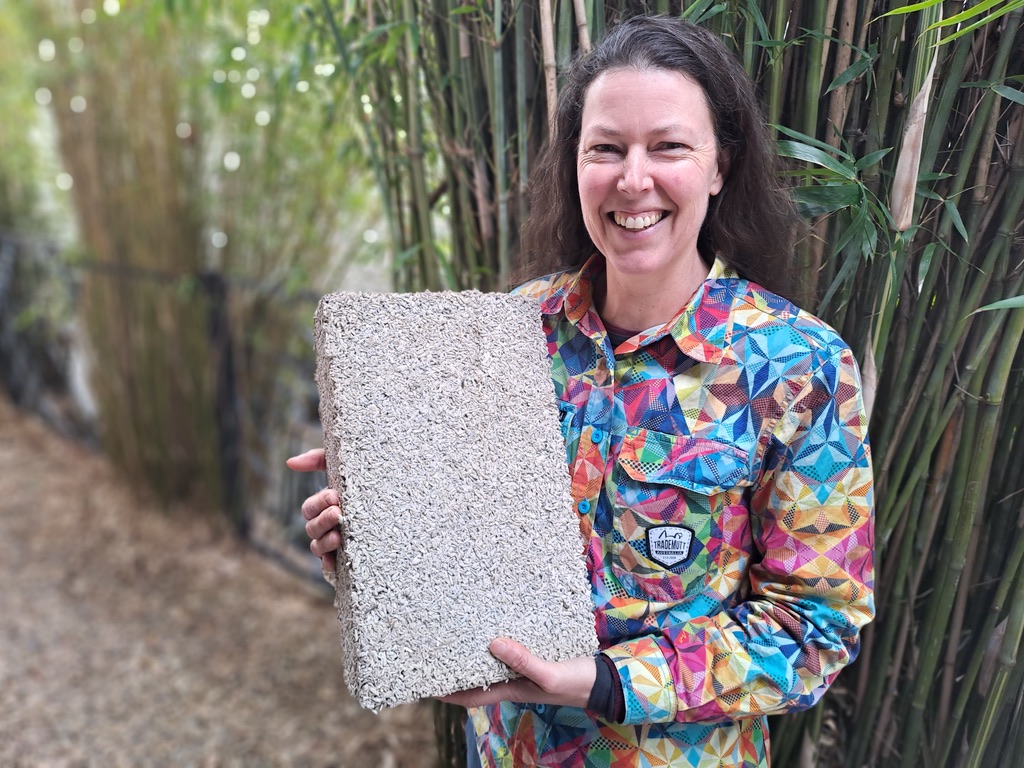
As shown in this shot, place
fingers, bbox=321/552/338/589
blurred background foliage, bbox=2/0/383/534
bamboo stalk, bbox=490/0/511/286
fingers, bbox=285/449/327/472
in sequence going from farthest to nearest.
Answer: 1. blurred background foliage, bbox=2/0/383/534
2. bamboo stalk, bbox=490/0/511/286
3. fingers, bbox=285/449/327/472
4. fingers, bbox=321/552/338/589

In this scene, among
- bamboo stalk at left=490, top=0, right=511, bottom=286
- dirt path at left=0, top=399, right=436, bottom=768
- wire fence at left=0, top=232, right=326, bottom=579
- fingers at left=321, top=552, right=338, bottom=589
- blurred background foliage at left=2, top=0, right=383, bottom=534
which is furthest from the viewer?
wire fence at left=0, top=232, right=326, bottom=579

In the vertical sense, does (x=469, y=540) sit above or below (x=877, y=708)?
above

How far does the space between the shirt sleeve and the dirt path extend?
4.37 feet

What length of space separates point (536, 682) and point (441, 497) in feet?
0.66

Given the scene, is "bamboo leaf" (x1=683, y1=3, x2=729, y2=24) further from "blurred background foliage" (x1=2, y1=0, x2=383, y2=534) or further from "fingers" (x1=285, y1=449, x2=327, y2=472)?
"blurred background foliage" (x1=2, y1=0, x2=383, y2=534)

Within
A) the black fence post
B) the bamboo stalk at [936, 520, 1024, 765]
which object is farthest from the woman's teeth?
the black fence post

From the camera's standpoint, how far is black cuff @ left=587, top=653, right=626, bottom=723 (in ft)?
2.82

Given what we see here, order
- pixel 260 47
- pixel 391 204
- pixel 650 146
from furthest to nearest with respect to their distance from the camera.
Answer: pixel 260 47, pixel 391 204, pixel 650 146

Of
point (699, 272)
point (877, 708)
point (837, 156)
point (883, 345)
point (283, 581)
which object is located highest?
point (837, 156)

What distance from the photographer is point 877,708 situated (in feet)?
3.78

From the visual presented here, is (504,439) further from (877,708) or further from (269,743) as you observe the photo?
(269,743)

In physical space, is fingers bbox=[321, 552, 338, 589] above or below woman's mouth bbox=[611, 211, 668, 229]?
below

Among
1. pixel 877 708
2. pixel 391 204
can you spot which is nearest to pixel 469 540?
pixel 877 708

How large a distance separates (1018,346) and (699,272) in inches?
14.2
